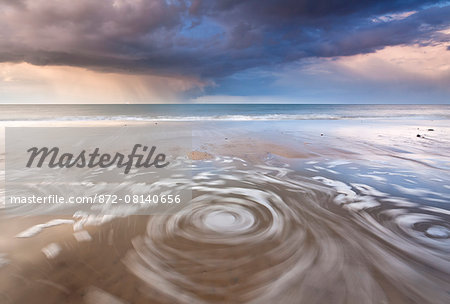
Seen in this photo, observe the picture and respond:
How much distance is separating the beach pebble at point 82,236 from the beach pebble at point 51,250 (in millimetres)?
225

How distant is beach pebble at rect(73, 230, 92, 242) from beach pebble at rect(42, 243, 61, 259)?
225 mm

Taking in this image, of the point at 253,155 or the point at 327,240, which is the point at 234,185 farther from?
the point at 253,155

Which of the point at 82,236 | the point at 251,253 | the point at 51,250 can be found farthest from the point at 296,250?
the point at 51,250

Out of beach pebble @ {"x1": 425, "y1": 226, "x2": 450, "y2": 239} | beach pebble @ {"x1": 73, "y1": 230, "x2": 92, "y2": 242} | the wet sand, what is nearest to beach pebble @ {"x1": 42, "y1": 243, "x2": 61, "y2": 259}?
the wet sand

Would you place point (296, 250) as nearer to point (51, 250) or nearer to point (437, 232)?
point (437, 232)

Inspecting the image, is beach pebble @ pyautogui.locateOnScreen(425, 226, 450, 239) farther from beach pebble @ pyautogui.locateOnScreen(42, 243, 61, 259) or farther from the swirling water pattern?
beach pebble @ pyautogui.locateOnScreen(42, 243, 61, 259)

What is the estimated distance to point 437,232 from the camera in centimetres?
306

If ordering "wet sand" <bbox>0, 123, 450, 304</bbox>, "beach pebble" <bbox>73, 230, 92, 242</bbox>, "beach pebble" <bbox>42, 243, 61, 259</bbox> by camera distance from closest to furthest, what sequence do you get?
"wet sand" <bbox>0, 123, 450, 304</bbox>, "beach pebble" <bbox>42, 243, 61, 259</bbox>, "beach pebble" <bbox>73, 230, 92, 242</bbox>

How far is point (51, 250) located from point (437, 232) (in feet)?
16.9

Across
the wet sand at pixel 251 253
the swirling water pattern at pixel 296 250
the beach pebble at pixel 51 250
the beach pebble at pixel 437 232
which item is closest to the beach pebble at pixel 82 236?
the wet sand at pixel 251 253

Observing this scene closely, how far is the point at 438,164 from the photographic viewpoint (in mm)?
6336

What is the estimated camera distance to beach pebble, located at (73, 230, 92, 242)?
2.85 metres

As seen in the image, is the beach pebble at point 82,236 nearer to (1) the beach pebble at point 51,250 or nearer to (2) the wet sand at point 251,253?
(2) the wet sand at point 251,253

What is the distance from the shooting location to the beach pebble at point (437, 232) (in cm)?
297
